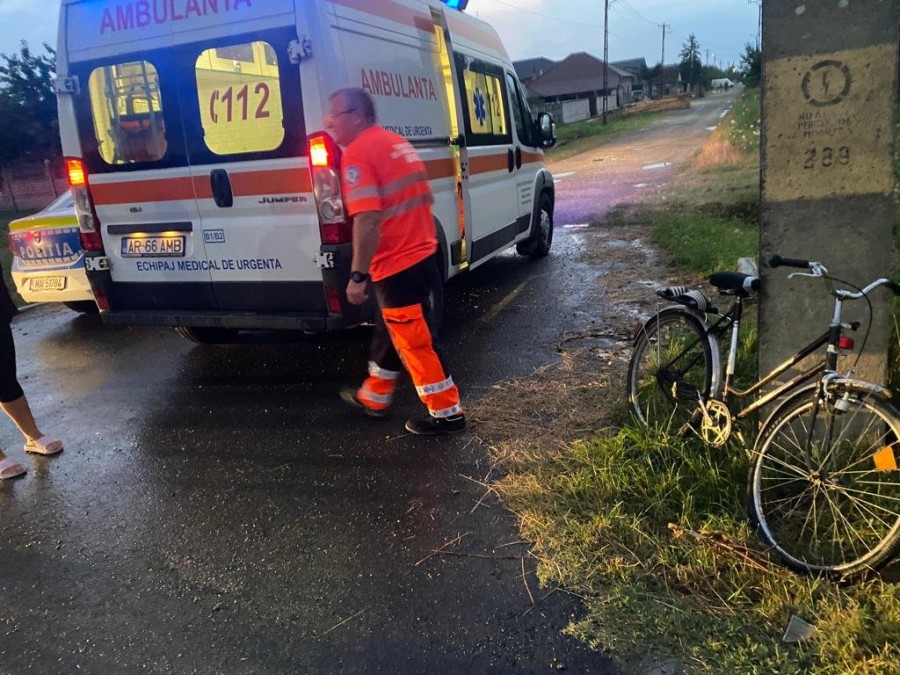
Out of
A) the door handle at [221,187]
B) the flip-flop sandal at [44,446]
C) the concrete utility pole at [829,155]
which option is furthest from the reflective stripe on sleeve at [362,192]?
the flip-flop sandal at [44,446]

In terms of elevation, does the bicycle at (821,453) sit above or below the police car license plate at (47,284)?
below

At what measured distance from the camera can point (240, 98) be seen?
4.57 meters

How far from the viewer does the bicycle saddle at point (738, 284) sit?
10.6 feet

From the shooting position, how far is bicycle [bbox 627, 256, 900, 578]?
263cm

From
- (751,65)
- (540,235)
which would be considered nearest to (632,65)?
(751,65)

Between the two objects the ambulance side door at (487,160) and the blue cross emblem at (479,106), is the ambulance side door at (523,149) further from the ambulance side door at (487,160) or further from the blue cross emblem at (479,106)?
the blue cross emblem at (479,106)

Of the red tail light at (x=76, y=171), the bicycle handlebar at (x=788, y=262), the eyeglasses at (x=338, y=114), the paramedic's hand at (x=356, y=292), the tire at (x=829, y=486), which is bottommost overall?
the tire at (x=829, y=486)

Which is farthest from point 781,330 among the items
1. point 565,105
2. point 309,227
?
point 565,105

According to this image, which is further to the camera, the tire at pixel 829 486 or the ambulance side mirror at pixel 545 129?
the ambulance side mirror at pixel 545 129

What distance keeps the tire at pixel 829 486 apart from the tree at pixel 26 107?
30495 mm

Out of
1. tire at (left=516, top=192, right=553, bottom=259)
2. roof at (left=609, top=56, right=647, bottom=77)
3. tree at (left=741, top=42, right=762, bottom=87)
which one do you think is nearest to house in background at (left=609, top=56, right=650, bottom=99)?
roof at (left=609, top=56, right=647, bottom=77)

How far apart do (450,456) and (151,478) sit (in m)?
1.78

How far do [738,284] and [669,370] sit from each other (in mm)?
745

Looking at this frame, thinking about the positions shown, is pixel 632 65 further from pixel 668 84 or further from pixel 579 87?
pixel 579 87
